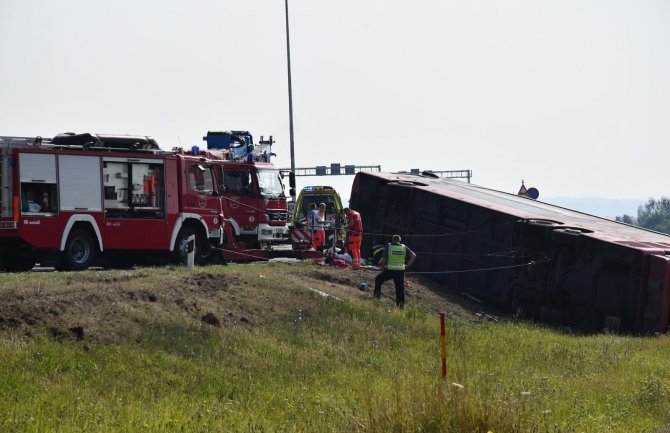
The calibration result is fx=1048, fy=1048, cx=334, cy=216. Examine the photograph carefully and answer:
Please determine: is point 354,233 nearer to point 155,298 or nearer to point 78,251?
point 78,251

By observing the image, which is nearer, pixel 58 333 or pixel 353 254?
pixel 58 333

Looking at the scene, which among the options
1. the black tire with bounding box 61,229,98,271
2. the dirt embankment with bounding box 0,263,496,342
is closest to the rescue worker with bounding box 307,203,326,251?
the dirt embankment with bounding box 0,263,496,342

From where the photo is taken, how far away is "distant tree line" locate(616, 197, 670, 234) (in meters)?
113

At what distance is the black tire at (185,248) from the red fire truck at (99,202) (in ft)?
0.07

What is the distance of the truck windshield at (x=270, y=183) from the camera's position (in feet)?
88.0

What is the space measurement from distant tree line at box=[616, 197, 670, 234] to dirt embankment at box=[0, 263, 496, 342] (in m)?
92.0

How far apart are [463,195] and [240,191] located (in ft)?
19.1

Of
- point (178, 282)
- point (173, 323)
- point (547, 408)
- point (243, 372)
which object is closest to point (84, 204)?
point (178, 282)

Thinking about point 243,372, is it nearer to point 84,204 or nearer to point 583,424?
point 583,424

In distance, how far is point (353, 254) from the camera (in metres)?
23.2

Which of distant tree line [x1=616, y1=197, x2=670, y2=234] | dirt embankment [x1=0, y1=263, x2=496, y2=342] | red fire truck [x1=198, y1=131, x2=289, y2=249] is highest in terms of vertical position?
red fire truck [x1=198, y1=131, x2=289, y2=249]

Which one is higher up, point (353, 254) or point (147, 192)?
point (147, 192)

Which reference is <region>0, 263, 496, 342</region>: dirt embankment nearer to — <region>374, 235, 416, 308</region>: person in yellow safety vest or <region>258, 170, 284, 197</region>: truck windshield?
<region>374, 235, 416, 308</region>: person in yellow safety vest

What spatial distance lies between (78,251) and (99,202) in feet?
3.45
